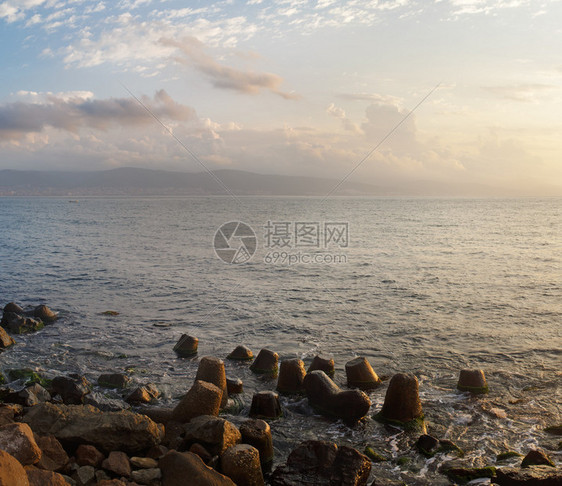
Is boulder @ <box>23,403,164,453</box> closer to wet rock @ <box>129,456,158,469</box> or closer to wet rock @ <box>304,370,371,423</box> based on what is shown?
wet rock @ <box>129,456,158,469</box>

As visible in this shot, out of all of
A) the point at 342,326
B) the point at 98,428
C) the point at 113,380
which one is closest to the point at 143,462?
the point at 98,428

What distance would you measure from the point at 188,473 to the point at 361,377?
7520 millimetres

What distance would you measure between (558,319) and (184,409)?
19.7m

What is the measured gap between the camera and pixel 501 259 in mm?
44812

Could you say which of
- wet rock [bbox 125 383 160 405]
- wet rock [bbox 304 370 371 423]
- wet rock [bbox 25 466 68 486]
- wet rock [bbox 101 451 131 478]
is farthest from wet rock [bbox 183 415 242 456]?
wet rock [bbox 125 383 160 405]

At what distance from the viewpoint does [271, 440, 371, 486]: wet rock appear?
8664 mm

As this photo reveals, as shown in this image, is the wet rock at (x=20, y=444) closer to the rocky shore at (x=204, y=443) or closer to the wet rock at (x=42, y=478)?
the rocky shore at (x=204, y=443)

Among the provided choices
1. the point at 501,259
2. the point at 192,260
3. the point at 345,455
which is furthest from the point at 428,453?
the point at 501,259

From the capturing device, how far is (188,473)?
7809mm

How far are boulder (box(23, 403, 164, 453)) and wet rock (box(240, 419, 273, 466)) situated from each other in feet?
5.76

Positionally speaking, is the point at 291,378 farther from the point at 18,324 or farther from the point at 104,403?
the point at 18,324

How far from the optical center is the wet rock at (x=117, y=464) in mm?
8141

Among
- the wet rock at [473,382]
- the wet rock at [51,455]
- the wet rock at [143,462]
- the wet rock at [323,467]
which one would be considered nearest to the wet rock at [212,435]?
the wet rock at [143,462]

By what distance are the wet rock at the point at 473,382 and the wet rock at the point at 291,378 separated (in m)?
4.78
